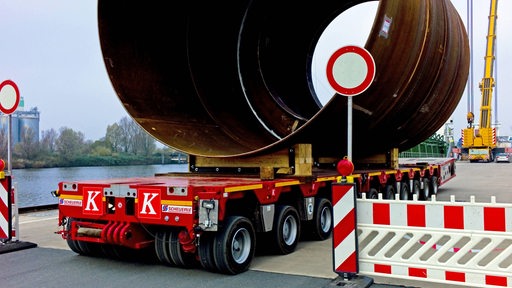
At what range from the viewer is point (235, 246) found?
543 centimetres

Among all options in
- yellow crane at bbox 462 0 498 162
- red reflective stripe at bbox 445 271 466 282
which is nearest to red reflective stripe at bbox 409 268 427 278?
red reflective stripe at bbox 445 271 466 282

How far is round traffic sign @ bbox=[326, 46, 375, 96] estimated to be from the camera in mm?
4789

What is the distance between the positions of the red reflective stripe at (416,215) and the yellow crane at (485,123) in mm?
41677

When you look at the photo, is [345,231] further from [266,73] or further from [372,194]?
[266,73]

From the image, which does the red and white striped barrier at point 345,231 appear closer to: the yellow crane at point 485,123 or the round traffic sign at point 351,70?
the round traffic sign at point 351,70

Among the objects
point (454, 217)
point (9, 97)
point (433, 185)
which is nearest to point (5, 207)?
point (9, 97)

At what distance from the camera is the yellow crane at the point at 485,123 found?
42469mm

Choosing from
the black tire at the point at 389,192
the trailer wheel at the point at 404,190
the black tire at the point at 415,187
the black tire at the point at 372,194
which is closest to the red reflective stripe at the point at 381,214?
the black tire at the point at 372,194

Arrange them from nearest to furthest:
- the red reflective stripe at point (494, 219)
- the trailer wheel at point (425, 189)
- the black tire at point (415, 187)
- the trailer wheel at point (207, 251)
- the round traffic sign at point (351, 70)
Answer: the red reflective stripe at point (494, 219) < the round traffic sign at point (351, 70) < the trailer wheel at point (207, 251) < the black tire at point (415, 187) < the trailer wheel at point (425, 189)

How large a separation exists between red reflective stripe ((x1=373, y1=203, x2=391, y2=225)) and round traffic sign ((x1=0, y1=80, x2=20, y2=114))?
5112 millimetres

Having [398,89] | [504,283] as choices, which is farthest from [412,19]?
[504,283]

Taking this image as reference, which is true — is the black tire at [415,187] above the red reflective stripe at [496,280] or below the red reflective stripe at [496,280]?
above

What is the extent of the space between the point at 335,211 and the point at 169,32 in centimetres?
520

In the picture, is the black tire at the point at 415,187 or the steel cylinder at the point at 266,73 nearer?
the steel cylinder at the point at 266,73
